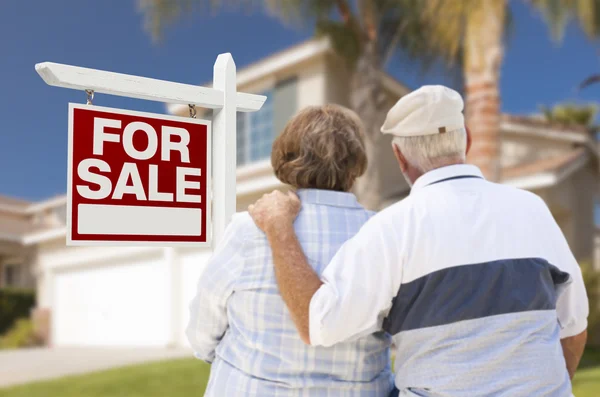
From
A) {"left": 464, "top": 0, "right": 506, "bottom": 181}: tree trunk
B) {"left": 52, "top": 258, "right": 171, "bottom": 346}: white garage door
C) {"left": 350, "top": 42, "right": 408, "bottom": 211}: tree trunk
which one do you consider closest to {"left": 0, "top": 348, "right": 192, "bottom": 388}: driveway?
{"left": 52, "top": 258, "right": 171, "bottom": 346}: white garage door

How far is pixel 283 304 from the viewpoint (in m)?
1.98

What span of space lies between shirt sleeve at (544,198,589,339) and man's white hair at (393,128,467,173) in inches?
12.5

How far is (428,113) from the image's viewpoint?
1.98 metres

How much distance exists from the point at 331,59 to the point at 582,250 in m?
6.66

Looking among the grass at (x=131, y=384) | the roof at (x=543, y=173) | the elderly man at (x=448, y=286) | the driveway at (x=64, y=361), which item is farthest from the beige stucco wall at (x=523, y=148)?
the elderly man at (x=448, y=286)

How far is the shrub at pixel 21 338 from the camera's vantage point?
62.6ft

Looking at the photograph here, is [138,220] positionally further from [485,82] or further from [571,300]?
[485,82]

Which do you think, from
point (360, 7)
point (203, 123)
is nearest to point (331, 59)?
point (360, 7)

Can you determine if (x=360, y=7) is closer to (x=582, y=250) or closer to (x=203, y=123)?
(x=582, y=250)

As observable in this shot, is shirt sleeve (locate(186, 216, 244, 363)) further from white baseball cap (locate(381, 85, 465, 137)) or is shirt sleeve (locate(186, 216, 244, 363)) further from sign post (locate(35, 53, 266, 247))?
white baseball cap (locate(381, 85, 465, 137))

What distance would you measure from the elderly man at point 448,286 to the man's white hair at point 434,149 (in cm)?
3

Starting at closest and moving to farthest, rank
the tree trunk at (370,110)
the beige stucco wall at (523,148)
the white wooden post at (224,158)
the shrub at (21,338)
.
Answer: the white wooden post at (224,158) < the tree trunk at (370,110) < the beige stucco wall at (523,148) < the shrub at (21,338)

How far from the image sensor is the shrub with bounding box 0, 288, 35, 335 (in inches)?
875

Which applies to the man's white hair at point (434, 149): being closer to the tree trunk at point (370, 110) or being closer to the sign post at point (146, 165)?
the sign post at point (146, 165)
